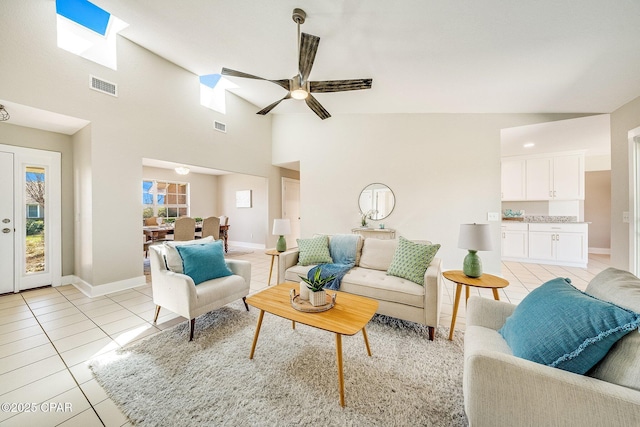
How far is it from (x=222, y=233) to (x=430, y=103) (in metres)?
5.57

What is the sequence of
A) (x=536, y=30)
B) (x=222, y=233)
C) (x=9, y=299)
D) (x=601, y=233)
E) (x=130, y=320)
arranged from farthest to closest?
(x=222, y=233) → (x=601, y=233) → (x=9, y=299) → (x=130, y=320) → (x=536, y=30)

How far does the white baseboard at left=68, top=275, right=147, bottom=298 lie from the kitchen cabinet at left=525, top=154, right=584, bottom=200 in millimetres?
7859

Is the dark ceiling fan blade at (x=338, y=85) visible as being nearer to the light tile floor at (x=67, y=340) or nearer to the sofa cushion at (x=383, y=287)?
the sofa cushion at (x=383, y=287)

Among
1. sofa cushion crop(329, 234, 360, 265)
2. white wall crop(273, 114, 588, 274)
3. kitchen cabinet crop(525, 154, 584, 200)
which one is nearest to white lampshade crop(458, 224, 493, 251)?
sofa cushion crop(329, 234, 360, 265)

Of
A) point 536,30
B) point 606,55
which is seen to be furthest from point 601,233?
point 536,30

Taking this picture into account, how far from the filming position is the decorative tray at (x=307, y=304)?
171cm

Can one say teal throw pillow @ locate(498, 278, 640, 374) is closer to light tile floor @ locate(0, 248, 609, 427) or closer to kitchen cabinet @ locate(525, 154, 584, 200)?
light tile floor @ locate(0, 248, 609, 427)

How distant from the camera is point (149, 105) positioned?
3711mm

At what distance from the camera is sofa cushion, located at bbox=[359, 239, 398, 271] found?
2848mm

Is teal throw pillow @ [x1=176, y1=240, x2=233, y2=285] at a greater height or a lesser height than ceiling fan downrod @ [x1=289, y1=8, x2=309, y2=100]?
lesser

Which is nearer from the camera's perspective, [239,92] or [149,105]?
[149,105]

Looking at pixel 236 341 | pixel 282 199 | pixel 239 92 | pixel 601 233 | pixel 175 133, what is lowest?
pixel 236 341

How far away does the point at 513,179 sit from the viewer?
5355mm

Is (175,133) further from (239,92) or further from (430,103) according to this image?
(430,103)
